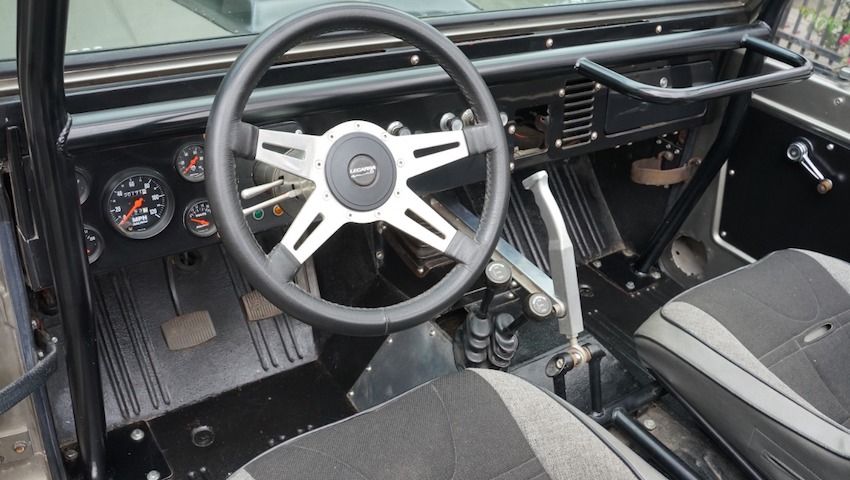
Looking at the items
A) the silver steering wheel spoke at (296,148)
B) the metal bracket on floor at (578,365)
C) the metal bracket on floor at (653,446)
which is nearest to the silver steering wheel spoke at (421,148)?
the silver steering wheel spoke at (296,148)

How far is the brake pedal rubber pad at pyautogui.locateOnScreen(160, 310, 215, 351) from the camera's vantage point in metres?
2.11

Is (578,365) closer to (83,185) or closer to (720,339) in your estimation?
(720,339)

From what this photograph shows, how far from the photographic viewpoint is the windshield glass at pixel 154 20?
1.45 metres

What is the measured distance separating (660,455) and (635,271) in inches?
33.8

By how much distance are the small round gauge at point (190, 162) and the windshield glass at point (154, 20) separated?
207 millimetres

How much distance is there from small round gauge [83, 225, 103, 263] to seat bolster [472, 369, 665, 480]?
2.55 feet

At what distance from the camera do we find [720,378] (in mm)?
1561

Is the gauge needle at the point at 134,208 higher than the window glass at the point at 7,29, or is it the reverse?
the window glass at the point at 7,29

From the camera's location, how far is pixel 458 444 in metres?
1.31

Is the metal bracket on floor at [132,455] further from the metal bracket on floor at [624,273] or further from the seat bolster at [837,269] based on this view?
the seat bolster at [837,269]

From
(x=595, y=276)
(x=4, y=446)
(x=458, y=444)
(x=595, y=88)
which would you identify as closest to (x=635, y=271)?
(x=595, y=276)

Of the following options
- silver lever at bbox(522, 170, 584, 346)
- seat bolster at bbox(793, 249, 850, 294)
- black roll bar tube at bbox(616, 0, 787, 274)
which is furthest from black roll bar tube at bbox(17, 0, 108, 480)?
black roll bar tube at bbox(616, 0, 787, 274)

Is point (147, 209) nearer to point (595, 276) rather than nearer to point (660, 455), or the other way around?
point (660, 455)

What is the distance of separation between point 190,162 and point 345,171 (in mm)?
439
